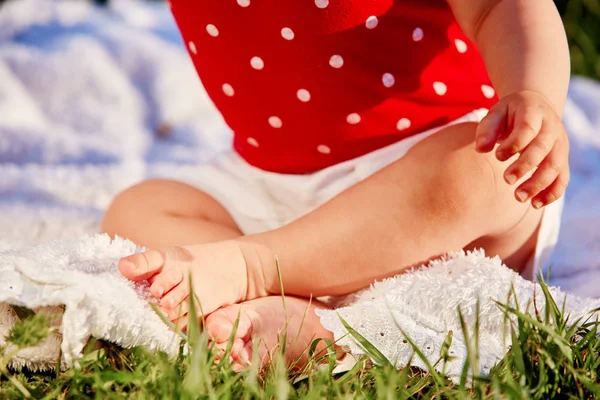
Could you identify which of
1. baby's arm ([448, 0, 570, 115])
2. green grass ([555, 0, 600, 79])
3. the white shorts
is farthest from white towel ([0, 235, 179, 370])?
green grass ([555, 0, 600, 79])

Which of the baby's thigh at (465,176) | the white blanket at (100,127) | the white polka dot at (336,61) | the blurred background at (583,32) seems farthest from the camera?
the blurred background at (583,32)

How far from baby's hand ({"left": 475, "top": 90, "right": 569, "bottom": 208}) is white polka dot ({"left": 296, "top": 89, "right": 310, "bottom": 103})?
1.02ft

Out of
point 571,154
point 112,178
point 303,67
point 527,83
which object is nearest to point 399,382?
point 527,83

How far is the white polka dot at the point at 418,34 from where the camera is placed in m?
1.00

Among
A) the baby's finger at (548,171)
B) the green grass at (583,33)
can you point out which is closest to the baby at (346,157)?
the baby's finger at (548,171)

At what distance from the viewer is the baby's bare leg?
1.04 meters

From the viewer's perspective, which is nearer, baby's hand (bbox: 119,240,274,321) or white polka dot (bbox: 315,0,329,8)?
baby's hand (bbox: 119,240,274,321)

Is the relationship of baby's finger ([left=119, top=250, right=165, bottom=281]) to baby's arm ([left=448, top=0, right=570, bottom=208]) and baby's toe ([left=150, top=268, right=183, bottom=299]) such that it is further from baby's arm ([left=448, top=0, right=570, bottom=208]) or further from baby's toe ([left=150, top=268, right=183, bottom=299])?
baby's arm ([left=448, top=0, right=570, bottom=208])

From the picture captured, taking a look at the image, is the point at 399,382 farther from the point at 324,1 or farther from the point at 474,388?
the point at 324,1

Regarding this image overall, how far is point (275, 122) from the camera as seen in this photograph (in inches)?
42.4

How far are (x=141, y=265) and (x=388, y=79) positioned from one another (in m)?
0.41

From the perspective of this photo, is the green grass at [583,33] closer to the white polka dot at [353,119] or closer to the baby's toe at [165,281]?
the white polka dot at [353,119]

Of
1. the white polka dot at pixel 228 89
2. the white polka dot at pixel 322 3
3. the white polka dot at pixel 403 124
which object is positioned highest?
→ the white polka dot at pixel 322 3

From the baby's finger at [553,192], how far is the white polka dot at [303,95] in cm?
36
